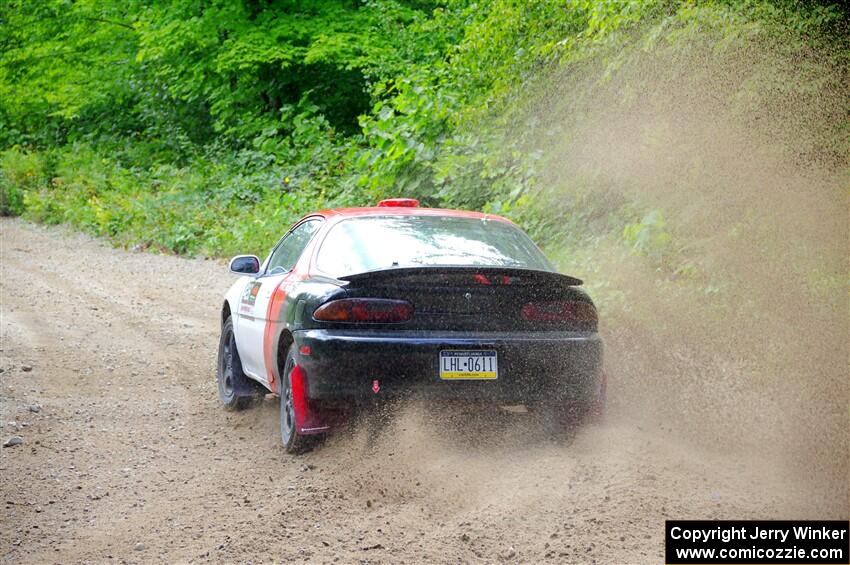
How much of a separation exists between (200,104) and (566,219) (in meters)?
19.1

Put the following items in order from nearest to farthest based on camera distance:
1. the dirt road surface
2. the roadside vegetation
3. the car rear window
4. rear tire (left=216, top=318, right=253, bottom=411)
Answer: the dirt road surface < the car rear window < rear tire (left=216, top=318, right=253, bottom=411) < the roadside vegetation

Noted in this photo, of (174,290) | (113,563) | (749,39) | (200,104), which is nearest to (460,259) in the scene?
(113,563)

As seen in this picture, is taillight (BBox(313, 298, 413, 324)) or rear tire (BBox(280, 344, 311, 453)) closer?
taillight (BBox(313, 298, 413, 324))

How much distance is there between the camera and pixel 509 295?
5680mm

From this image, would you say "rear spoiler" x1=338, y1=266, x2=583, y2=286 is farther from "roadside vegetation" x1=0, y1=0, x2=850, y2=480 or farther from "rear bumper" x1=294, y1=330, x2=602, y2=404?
"roadside vegetation" x1=0, y1=0, x2=850, y2=480

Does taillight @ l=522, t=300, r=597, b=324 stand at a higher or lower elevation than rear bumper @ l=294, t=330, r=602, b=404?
higher

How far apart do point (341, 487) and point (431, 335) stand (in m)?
0.95

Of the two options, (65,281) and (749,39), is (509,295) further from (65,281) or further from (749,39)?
(65,281)

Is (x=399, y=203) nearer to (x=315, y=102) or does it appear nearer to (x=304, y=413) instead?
(x=304, y=413)

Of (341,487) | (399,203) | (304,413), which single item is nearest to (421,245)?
(399,203)

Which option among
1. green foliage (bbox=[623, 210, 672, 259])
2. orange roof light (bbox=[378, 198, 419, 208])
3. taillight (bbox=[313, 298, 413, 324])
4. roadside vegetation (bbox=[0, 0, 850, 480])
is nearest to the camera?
taillight (bbox=[313, 298, 413, 324])

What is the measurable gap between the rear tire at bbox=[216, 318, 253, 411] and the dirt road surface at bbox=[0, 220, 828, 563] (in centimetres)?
14

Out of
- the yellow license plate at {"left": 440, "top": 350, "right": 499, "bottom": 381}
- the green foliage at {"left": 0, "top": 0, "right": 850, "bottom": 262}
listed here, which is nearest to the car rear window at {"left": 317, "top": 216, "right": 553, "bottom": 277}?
the yellow license plate at {"left": 440, "top": 350, "right": 499, "bottom": 381}

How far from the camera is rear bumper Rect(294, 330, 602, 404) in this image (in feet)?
17.9
